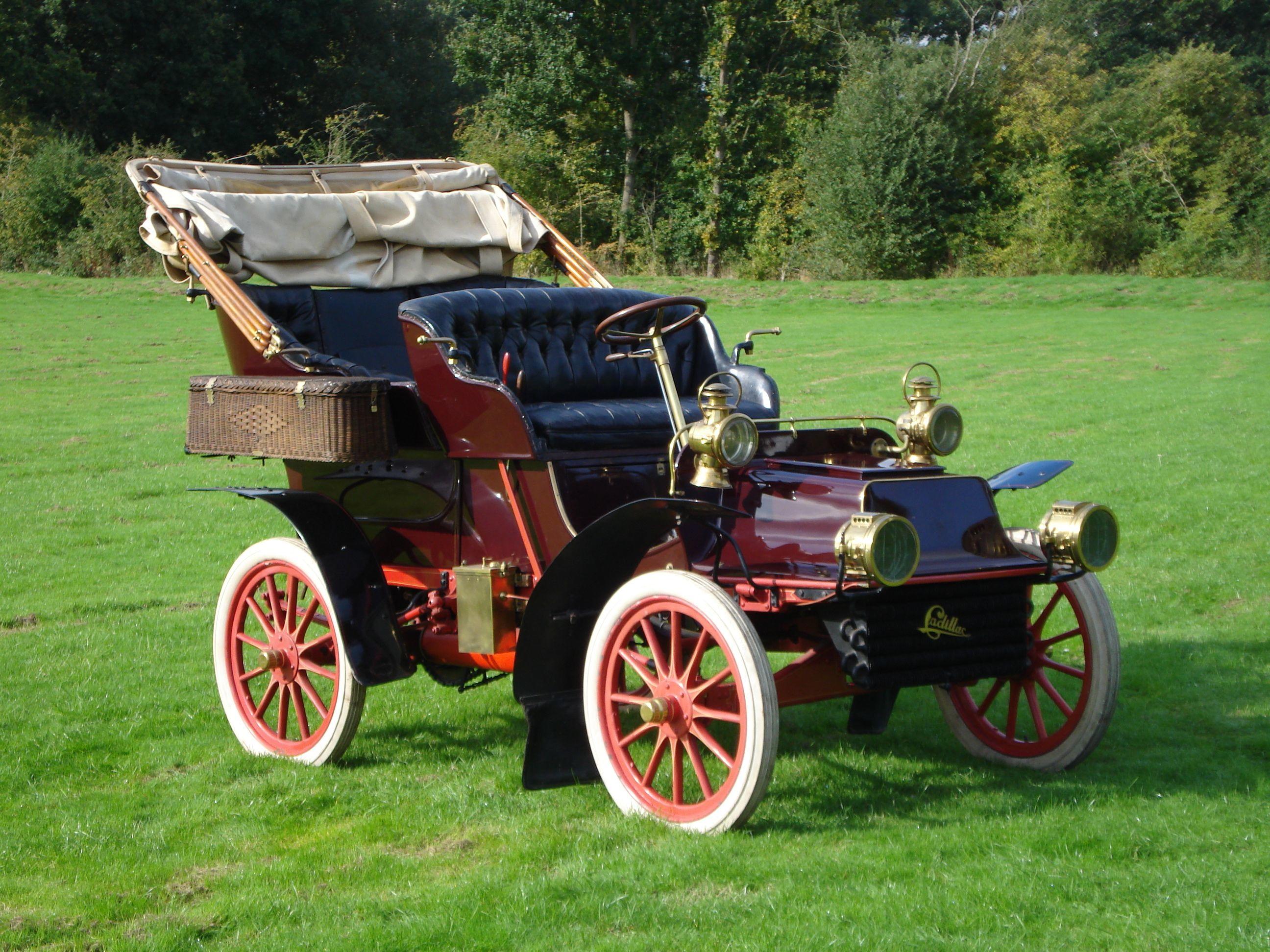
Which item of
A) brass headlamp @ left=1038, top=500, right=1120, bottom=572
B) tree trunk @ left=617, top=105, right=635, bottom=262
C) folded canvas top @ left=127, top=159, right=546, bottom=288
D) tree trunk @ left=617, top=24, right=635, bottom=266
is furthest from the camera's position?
tree trunk @ left=617, top=105, right=635, bottom=262

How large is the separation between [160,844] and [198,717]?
5.20ft

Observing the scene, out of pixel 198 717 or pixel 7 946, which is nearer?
pixel 7 946

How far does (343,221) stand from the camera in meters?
6.39

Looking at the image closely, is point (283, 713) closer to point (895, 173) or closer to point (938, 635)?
point (938, 635)

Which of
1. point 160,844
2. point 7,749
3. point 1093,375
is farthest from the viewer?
point 1093,375

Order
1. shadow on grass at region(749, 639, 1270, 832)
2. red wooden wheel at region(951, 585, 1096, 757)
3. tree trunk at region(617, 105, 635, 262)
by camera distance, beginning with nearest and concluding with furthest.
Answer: shadow on grass at region(749, 639, 1270, 832) < red wooden wheel at region(951, 585, 1096, 757) < tree trunk at region(617, 105, 635, 262)

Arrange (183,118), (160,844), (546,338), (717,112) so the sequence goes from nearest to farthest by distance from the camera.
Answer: (160,844)
(546,338)
(717,112)
(183,118)

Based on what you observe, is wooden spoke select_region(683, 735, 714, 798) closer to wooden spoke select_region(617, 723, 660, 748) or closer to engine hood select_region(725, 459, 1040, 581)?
wooden spoke select_region(617, 723, 660, 748)

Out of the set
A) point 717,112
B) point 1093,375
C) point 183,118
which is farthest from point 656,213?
point 1093,375

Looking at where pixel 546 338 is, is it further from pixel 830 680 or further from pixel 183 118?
pixel 183 118

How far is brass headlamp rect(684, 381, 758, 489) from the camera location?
4.22 m

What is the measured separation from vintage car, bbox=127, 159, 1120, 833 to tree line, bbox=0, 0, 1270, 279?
2706cm

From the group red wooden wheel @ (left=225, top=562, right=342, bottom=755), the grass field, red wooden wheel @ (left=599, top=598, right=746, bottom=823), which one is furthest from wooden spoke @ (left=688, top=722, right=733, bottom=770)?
red wooden wheel @ (left=225, top=562, right=342, bottom=755)

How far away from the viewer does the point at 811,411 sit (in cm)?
1481
